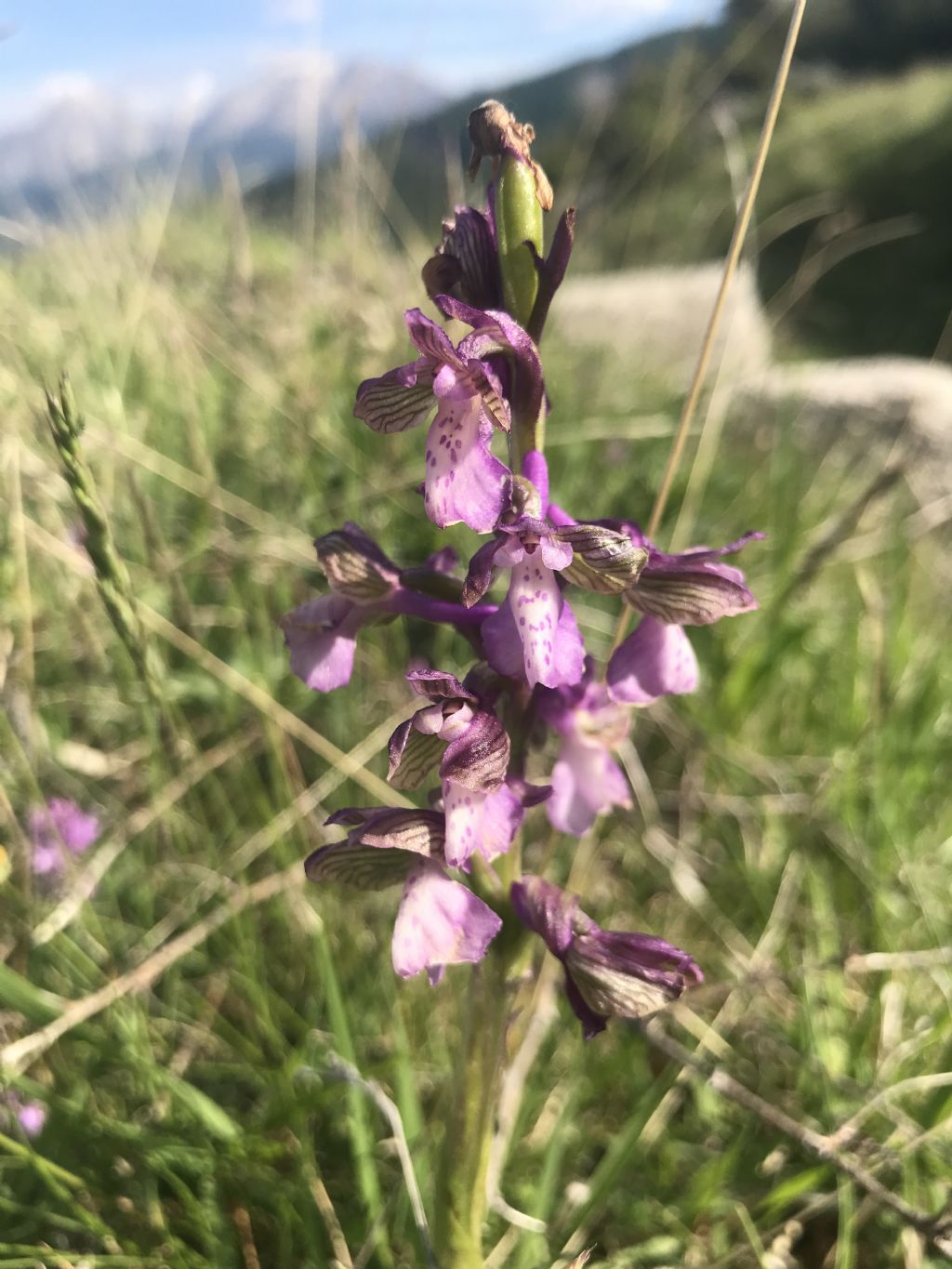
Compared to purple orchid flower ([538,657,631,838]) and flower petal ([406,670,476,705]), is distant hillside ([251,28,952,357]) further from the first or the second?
flower petal ([406,670,476,705])

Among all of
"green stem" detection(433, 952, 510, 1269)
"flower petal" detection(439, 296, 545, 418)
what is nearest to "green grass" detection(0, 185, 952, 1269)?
"green stem" detection(433, 952, 510, 1269)

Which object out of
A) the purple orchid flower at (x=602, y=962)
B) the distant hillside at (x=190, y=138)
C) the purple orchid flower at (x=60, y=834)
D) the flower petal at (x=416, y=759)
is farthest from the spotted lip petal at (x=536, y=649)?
the distant hillside at (x=190, y=138)

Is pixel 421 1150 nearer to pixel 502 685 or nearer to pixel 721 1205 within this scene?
pixel 721 1205

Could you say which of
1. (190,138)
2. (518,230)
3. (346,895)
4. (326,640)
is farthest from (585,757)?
(190,138)

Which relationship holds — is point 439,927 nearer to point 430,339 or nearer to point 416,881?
point 416,881

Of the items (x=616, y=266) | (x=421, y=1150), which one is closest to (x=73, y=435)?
(x=421, y=1150)

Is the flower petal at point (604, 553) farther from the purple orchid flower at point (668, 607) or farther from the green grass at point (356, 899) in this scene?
the green grass at point (356, 899)
